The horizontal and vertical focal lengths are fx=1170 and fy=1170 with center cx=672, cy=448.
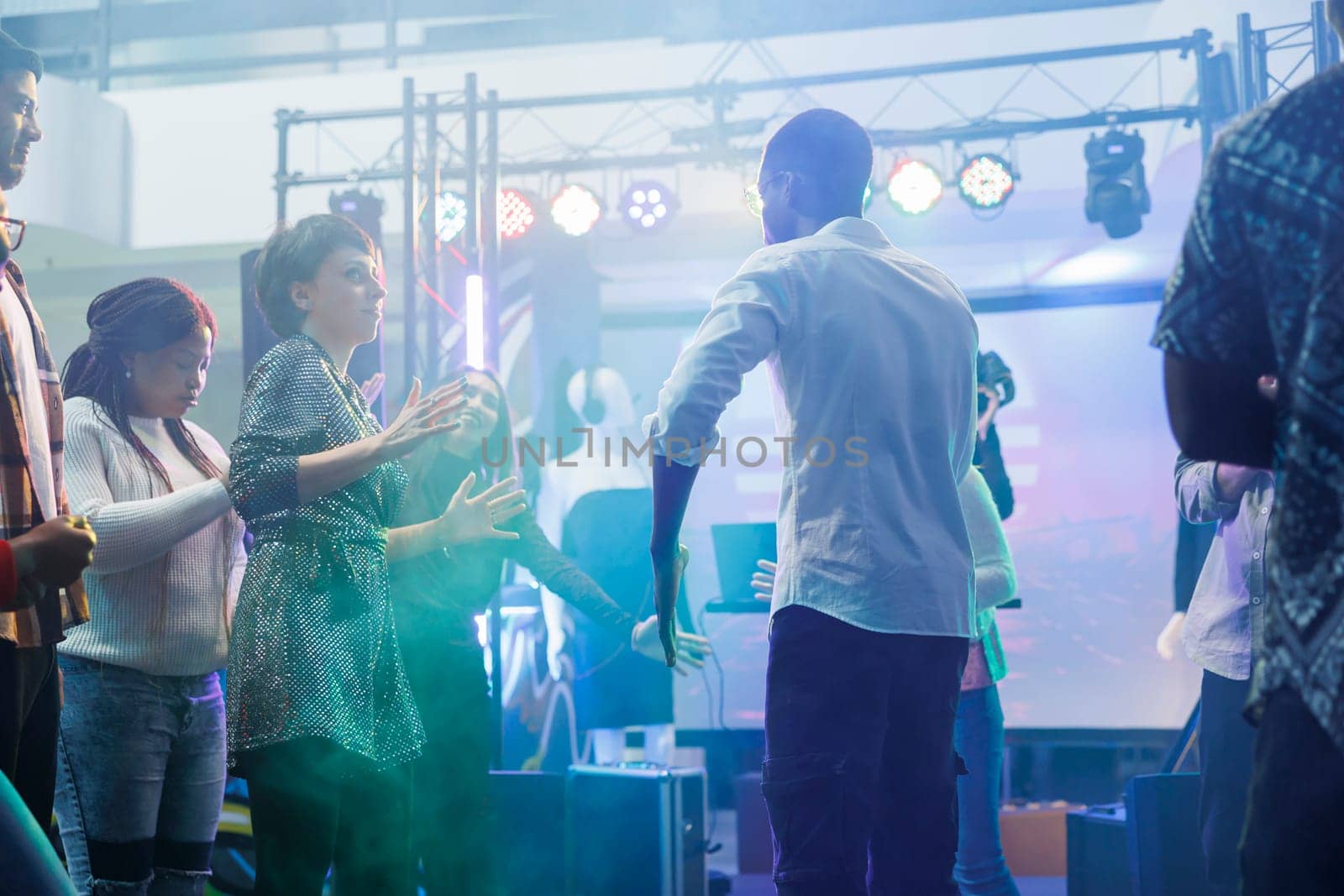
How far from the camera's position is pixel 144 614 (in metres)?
2.12

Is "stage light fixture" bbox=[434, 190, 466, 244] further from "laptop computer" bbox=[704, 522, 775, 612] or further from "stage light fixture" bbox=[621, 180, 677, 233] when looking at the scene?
"laptop computer" bbox=[704, 522, 775, 612]

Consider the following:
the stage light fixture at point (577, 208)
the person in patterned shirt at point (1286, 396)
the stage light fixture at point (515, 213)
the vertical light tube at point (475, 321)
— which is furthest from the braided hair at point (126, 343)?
the stage light fixture at point (515, 213)

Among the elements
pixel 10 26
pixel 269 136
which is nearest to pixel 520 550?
pixel 269 136

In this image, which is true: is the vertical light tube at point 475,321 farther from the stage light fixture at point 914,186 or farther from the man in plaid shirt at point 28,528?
the man in plaid shirt at point 28,528

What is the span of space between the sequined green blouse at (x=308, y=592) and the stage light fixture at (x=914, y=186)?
585 cm

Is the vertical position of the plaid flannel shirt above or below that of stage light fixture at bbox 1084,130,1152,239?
below

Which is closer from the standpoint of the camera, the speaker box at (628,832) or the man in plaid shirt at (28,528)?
the man in plaid shirt at (28,528)

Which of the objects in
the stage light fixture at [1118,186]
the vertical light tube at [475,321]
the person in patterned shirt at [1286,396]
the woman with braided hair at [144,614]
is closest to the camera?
the person in patterned shirt at [1286,396]

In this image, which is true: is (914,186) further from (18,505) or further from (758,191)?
(18,505)

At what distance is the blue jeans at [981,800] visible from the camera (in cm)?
335

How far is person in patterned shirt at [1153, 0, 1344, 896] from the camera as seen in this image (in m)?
0.92

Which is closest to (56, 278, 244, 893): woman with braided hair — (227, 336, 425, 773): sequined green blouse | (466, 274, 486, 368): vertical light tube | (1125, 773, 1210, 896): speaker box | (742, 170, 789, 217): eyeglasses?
(227, 336, 425, 773): sequined green blouse

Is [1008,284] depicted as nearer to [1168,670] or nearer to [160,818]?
[1168,670]

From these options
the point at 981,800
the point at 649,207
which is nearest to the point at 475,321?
the point at 649,207
